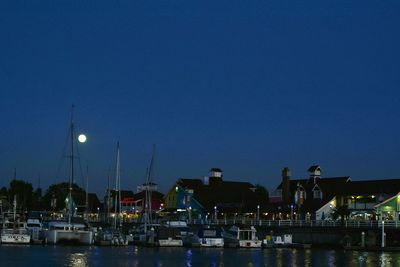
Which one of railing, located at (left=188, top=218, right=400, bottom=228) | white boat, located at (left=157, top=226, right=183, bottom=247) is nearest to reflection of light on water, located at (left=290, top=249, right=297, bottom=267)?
railing, located at (left=188, top=218, right=400, bottom=228)

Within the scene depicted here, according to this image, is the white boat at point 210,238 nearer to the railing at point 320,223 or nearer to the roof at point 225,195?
the railing at point 320,223

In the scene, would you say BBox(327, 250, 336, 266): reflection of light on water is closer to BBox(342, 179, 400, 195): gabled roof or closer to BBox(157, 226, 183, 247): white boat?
BBox(157, 226, 183, 247): white boat

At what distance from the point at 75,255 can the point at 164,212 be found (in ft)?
242

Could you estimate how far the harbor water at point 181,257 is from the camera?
2493 inches

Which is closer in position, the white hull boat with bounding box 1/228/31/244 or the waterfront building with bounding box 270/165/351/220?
the white hull boat with bounding box 1/228/31/244

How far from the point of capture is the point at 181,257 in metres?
70.8

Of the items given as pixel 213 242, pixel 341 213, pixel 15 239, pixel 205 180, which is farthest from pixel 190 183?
pixel 15 239

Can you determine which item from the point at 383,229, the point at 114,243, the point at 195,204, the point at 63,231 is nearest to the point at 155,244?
the point at 114,243

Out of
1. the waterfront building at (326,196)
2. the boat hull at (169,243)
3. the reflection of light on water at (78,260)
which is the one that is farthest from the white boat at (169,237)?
the waterfront building at (326,196)

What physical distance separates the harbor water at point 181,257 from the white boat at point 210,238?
188cm

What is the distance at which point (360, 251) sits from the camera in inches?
3265

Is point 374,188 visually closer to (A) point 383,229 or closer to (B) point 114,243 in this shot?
(A) point 383,229

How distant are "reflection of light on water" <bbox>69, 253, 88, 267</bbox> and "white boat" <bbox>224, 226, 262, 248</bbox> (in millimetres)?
21539

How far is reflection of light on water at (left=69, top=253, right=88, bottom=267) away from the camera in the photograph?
6038 centimetres
